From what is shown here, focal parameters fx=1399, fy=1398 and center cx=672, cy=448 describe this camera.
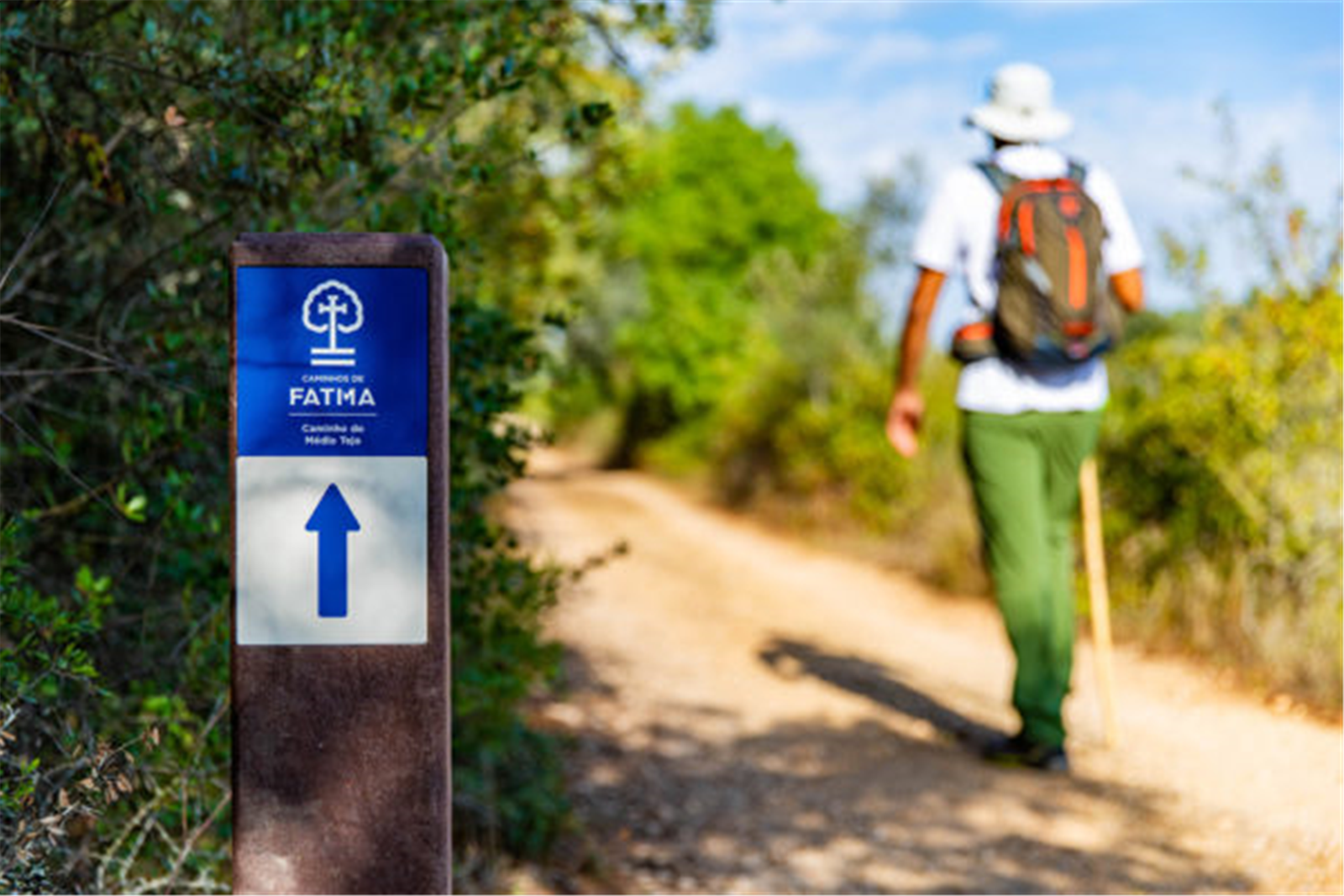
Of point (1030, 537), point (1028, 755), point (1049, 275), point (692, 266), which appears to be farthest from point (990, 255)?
point (692, 266)

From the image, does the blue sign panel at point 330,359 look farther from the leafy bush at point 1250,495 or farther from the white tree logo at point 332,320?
the leafy bush at point 1250,495

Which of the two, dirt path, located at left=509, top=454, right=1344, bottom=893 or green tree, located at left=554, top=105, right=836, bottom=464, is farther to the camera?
green tree, located at left=554, top=105, right=836, bottom=464

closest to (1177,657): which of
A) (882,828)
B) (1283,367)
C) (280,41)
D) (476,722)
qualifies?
(1283,367)

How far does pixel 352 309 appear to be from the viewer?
7.80 feet

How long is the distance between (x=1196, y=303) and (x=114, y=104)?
5658 mm

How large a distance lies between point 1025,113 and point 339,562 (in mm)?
3659

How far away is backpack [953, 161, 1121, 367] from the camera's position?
195 inches

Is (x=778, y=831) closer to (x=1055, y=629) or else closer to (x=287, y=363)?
(x=1055, y=629)

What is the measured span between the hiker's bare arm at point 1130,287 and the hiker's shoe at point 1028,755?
170 centimetres

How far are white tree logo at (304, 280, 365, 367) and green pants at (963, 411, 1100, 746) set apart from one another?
333 centimetres

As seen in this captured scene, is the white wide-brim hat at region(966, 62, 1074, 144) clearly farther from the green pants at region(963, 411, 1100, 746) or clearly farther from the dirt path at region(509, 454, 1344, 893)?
the dirt path at region(509, 454, 1344, 893)

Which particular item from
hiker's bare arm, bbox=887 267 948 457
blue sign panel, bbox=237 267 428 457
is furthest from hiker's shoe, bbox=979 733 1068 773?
blue sign panel, bbox=237 267 428 457

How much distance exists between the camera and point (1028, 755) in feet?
17.2

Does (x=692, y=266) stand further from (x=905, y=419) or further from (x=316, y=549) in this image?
(x=316, y=549)
